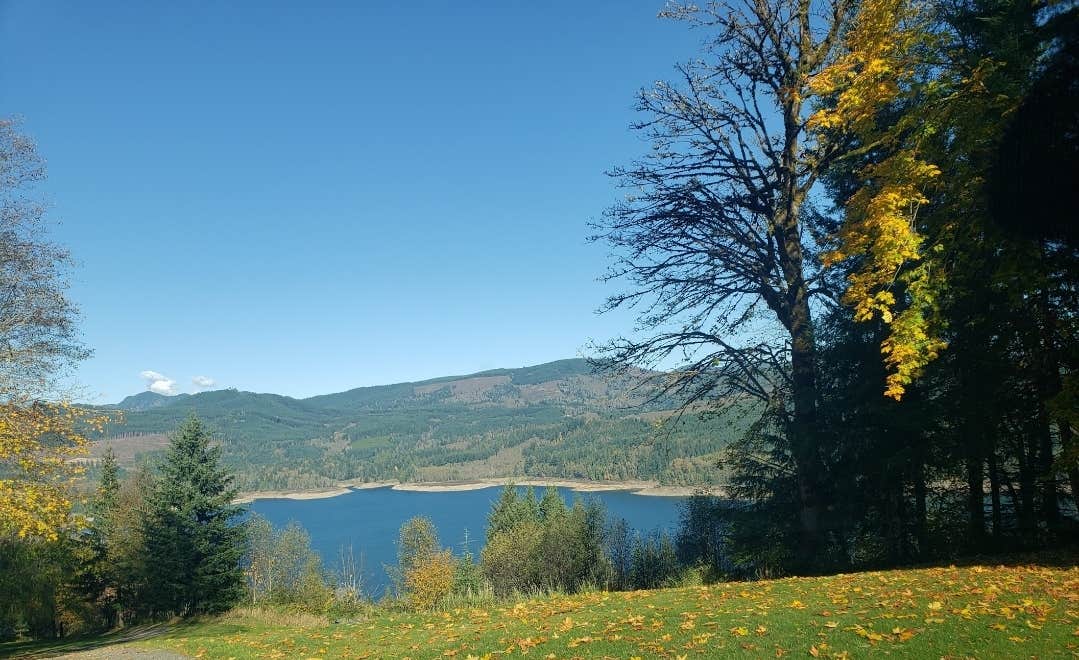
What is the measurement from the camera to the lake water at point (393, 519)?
10438 cm

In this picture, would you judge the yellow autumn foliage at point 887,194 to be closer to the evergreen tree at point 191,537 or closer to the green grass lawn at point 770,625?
the green grass lawn at point 770,625

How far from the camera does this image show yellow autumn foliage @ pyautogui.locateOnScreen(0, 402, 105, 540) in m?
9.67

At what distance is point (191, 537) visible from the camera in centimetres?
2917

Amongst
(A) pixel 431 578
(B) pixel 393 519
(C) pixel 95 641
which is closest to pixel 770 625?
(C) pixel 95 641

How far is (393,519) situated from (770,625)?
160 metres

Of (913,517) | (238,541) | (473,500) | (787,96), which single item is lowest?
(473,500)

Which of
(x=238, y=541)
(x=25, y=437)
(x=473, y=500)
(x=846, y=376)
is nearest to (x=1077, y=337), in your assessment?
(x=846, y=376)

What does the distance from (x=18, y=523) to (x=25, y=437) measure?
1.41 metres

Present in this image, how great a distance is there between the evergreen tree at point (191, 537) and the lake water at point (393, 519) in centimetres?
5186

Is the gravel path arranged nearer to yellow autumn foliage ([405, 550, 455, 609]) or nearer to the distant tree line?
the distant tree line

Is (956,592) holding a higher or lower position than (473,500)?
higher

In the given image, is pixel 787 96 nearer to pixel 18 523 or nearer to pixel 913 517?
pixel 913 517

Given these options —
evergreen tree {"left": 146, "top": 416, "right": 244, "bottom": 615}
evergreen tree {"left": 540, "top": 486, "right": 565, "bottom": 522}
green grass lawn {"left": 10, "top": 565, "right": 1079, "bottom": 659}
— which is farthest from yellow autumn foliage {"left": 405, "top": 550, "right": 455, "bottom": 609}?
green grass lawn {"left": 10, "top": 565, "right": 1079, "bottom": 659}

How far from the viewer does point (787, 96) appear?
37.9 ft
